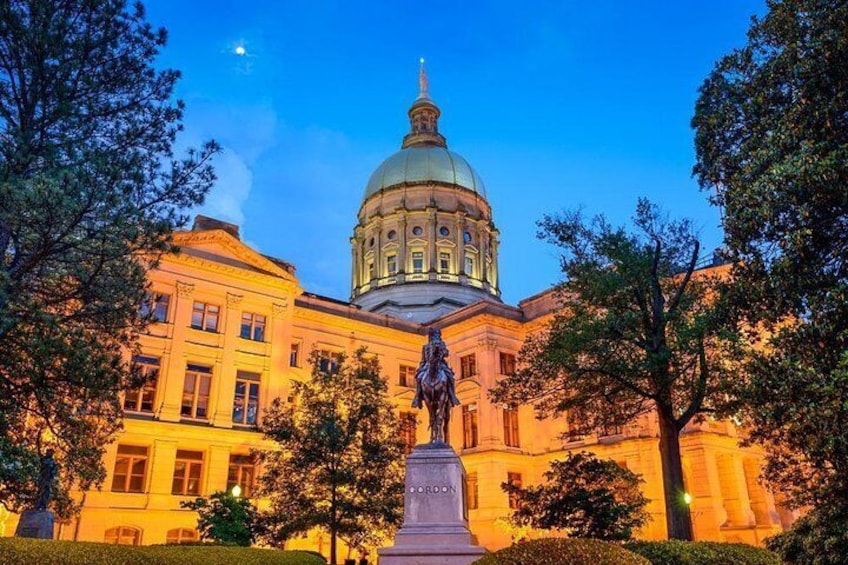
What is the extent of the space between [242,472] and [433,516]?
24946 mm

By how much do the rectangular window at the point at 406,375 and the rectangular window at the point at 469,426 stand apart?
197 inches

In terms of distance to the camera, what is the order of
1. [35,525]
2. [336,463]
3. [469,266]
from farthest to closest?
[469,266] < [336,463] < [35,525]

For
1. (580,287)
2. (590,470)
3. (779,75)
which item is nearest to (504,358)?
(590,470)

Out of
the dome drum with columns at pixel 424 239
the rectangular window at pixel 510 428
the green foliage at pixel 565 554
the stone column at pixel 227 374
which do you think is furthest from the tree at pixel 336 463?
the dome drum with columns at pixel 424 239

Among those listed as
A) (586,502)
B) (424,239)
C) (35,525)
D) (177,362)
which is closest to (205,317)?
(177,362)

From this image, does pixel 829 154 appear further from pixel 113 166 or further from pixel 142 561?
pixel 142 561

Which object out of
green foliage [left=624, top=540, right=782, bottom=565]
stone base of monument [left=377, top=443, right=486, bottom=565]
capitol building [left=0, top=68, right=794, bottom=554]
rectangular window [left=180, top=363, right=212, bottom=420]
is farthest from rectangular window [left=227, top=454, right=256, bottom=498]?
green foliage [left=624, top=540, right=782, bottom=565]

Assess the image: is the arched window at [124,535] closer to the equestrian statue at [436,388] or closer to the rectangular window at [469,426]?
the rectangular window at [469,426]

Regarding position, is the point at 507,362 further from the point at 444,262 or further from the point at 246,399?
the point at 444,262

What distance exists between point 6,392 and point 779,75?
58.4 feet

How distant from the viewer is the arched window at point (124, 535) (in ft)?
105

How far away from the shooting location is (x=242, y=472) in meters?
37.6

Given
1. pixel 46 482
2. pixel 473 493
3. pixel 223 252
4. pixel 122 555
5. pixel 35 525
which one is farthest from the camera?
pixel 473 493

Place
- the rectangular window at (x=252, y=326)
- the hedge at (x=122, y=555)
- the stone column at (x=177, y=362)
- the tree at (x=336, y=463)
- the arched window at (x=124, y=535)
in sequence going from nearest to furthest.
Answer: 1. the hedge at (x=122, y=555)
2. the tree at (x=336, y=463)
3. the arched window at (x=124, y=535)
4. the stone column at (x=177, y=362)
5. the rectangular window at (x=252, y=326)
